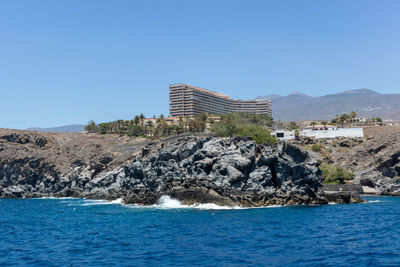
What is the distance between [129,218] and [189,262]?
1066 inches

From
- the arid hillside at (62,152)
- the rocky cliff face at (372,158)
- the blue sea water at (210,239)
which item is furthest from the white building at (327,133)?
the blue sea water at (210,239)

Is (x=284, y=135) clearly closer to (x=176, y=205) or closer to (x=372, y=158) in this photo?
(x=372, y=158)

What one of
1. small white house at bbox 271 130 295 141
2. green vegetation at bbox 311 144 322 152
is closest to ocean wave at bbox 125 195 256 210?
green vegetation at bbox 311 144 322 152

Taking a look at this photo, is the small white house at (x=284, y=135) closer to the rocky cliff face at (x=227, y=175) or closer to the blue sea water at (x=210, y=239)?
the rocky cliff face at (x=227, y=175)

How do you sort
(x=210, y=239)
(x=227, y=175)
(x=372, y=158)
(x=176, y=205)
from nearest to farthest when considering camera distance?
(x=210, y=239) → (x=227, y=175) → (x=176, y=205) → (x=372, y=158)

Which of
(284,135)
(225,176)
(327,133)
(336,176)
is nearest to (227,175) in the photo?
(225,176)

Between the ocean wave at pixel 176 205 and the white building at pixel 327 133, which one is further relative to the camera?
the white building at pixel 327 133

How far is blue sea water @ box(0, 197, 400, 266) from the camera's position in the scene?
88.7 feet

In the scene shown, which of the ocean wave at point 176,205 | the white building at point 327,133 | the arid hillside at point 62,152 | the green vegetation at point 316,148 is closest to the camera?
the ocean wave at point 176,205

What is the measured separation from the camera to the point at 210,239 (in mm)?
34469

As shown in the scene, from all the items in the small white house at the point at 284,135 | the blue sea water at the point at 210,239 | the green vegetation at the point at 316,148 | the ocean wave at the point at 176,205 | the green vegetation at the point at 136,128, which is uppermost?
the green vegetation at the point at 136,128

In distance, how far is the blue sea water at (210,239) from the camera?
2705 cm

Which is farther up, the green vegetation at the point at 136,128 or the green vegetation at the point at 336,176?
the green vegetation at the point at 136,128

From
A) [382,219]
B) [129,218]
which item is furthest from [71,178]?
[382,219]
